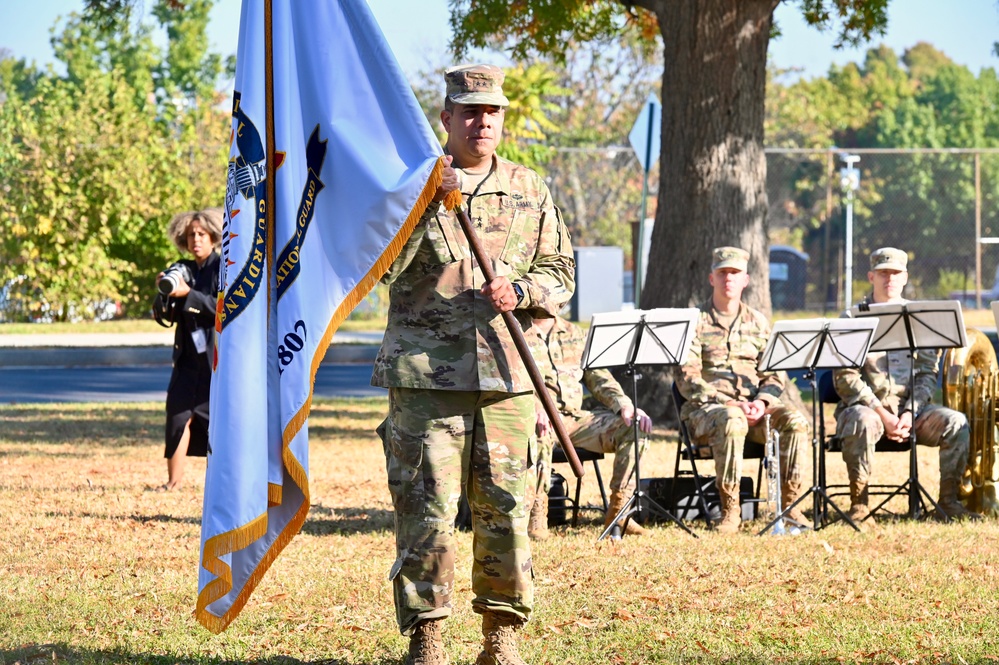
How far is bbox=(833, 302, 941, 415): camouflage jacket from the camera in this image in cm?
945

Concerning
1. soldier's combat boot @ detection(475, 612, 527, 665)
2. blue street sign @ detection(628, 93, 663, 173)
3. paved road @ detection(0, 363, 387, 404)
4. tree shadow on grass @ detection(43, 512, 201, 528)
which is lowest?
paved road @ detection(0, 363, 387, 404)

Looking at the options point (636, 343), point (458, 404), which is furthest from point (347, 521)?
point (458, 404)

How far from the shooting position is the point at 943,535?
859 centimetres

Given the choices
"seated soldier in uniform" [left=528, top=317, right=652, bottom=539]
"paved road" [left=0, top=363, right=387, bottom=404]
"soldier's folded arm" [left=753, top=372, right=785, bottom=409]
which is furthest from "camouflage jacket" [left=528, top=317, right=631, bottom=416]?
"paved road" [left=0, top=363, right=387, bottom=404]

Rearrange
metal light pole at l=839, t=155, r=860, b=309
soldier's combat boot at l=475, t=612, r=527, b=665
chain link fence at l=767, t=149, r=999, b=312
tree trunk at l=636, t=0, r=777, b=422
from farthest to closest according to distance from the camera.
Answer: chain link fence at l=767, t=149, r=999, b=312
metal light pole at l=839, t=155, r=860, b=309
tree trunk at l=636, t=0, r=777, b=422
soldier's combat boot at l=475, t=612, r=527, b=665

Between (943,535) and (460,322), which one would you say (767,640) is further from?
(943,535)

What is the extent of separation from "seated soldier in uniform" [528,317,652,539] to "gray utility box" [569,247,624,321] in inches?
795

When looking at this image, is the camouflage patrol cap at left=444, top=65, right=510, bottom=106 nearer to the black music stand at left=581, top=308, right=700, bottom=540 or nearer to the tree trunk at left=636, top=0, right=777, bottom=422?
the black music stand at left=581, top=308, right=700, bottom=540

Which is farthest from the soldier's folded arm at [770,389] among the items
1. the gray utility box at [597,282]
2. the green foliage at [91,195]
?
the green foliage at [91,195]

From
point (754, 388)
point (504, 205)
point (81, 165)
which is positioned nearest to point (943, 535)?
point (754, 388)

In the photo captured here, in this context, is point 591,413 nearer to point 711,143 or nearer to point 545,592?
point 545,592

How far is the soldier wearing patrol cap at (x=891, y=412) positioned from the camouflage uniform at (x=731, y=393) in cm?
41

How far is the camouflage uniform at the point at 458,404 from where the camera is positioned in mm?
5211

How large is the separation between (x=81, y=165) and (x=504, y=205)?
1009 inches
